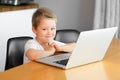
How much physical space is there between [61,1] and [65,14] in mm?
186

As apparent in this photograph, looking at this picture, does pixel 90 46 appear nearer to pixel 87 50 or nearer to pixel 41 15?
pixel 87 50

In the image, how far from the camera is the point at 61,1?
3.86 metres

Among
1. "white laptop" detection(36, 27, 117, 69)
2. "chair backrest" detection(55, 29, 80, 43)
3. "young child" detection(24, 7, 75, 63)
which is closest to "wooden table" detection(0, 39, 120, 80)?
"white laptop" detection(36, 27, 117, 69)

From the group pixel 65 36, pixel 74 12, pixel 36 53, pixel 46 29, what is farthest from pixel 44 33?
pixel 74 12

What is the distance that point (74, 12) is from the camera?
377 cm

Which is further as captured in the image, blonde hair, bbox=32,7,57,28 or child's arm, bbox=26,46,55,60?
blonde hair, bbox=32,7,57,28

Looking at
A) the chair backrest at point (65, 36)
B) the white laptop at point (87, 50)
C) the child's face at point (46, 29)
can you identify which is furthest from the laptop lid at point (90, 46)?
the chair backrest at point (65, 36)

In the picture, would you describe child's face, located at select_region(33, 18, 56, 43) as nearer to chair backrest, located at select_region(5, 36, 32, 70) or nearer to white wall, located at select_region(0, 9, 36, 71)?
chair backrest, located at select_region(5, 36, 32, 70)

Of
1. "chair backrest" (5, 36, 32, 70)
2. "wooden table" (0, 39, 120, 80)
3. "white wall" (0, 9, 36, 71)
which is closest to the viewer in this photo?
"wooden table" (0, 39, 120, 80)

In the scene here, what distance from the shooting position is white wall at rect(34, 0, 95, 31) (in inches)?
144

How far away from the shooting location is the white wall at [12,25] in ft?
10.6

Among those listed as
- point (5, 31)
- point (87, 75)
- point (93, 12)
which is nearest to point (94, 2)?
point (93, 12)

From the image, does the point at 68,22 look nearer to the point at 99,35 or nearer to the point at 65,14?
the point at 65,14

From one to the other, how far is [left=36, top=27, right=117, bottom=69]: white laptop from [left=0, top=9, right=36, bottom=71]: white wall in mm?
1579
